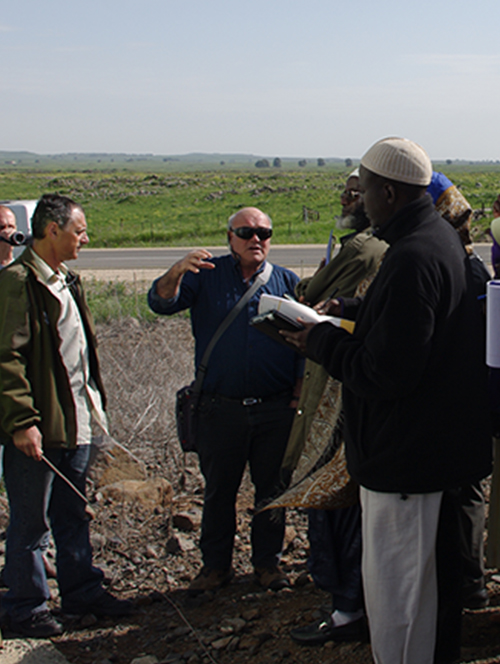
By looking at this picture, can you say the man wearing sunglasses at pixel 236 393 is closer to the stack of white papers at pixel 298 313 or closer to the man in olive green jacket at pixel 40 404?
the man in olive green jacket at pixel 40 404

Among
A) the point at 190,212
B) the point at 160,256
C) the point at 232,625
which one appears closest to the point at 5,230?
the point at 232,625

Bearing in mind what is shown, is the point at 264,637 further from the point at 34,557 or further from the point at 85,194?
the point at 85,194

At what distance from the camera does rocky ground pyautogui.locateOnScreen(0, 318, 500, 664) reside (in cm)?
322

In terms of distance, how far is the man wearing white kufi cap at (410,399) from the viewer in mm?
2246

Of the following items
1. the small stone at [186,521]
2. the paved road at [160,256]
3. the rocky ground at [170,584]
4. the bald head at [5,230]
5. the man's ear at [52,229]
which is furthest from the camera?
the paved road at [160,256]

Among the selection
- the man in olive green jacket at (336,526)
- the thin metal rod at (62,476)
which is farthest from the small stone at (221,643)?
the thin metal rod at (62,476)

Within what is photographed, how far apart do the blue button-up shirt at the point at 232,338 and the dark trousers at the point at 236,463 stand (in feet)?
0.33

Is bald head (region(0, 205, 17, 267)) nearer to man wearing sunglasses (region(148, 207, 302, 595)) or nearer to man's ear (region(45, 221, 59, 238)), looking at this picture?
man's ear (region(45, 221, 59, 238))

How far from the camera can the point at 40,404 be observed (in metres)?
3.41

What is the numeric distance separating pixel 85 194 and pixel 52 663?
200ft

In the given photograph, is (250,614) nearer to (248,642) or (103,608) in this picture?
(248,642)

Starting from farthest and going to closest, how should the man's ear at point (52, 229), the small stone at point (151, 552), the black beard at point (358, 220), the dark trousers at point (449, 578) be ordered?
1. the small stone at point (151, 552)
2. the black beard at point (358, 220)
3. the man's ear at point (52, 229)
4. the dark trousers at point (449, 578)

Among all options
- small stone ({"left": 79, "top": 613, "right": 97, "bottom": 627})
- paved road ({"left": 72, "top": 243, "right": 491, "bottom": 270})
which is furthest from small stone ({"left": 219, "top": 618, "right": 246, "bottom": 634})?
paved road ({"left": 72, "top": 243, "right": 491, "bottom": 270})

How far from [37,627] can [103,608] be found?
1.16ft
